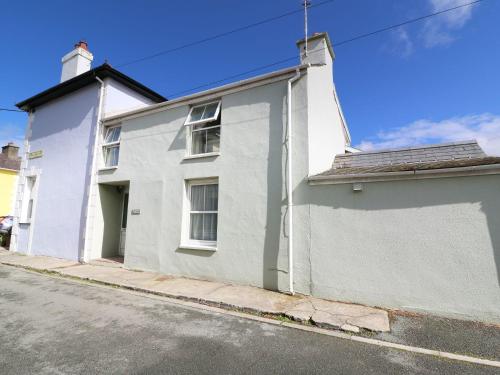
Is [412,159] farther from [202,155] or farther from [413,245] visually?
[202,155]

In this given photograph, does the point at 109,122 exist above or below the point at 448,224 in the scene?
above

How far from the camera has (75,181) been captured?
35.5 feet

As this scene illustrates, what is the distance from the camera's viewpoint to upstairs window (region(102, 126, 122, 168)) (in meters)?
10.3

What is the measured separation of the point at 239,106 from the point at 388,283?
549 cm

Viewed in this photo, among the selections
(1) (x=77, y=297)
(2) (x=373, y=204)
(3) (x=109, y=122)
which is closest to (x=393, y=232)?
(2) (x=373, y=204)

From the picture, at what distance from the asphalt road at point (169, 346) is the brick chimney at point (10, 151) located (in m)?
24.0

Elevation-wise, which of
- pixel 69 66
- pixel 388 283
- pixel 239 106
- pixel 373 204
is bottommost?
pixel 388 283

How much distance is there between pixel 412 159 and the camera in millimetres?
7285

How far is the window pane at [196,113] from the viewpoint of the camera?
8586 mm

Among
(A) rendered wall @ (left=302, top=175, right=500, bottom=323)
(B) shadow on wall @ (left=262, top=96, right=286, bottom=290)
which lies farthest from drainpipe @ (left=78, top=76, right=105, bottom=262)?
(A) rendered wall @ (left=302, top=175, right=500, bottom=323)

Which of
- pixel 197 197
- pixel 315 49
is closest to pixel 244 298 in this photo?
pixel 197 197

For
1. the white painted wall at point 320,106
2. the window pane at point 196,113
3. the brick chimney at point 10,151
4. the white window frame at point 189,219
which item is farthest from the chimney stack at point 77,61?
the brick chimney at point 10,151

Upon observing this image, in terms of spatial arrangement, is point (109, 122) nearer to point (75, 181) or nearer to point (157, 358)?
point (75, 181)

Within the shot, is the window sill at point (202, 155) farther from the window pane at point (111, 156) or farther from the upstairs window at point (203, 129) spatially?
the window pane at point (111, 156)
